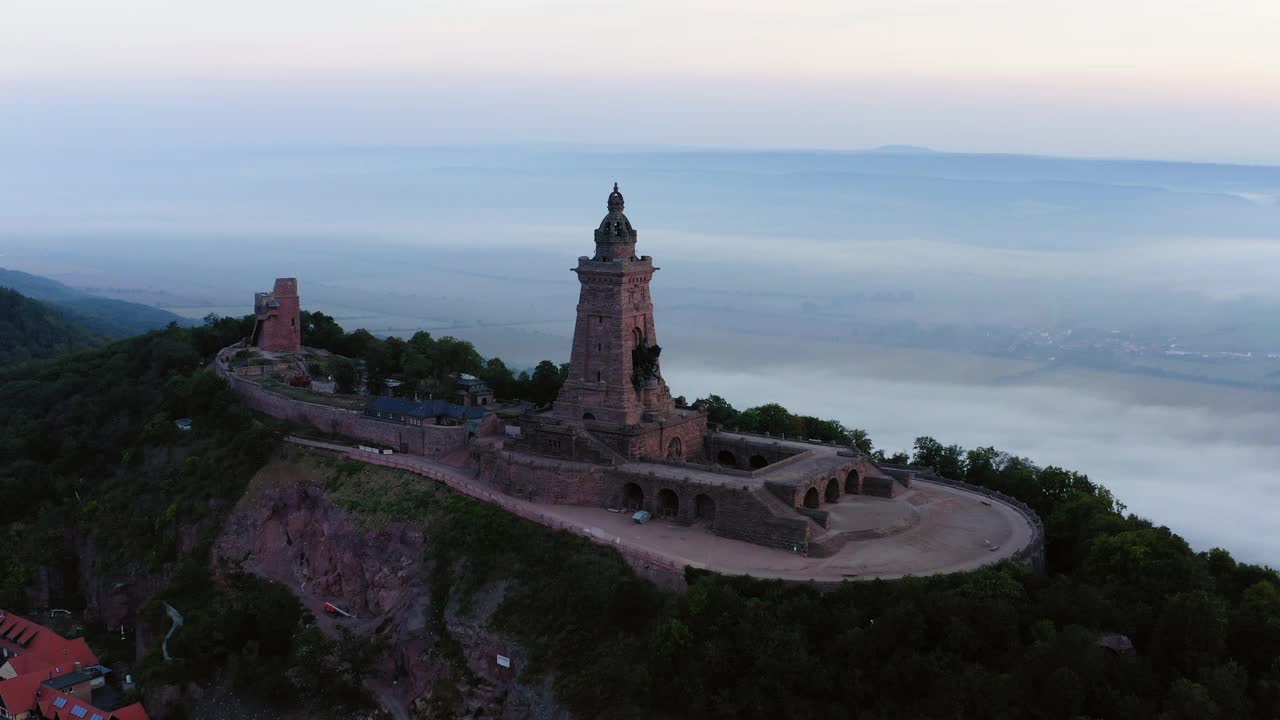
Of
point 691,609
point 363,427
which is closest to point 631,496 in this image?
point 691,609

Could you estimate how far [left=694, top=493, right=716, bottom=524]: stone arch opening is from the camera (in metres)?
47.3

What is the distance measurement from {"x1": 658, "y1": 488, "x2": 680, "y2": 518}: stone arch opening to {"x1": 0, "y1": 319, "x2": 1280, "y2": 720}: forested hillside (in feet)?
17.1

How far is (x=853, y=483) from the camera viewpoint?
170 feet

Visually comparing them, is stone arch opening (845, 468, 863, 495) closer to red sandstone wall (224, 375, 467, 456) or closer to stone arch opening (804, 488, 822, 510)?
stone arch opening (804, 488, 822, 510)

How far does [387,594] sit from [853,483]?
2178 centimetres

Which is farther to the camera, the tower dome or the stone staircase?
the tower dome

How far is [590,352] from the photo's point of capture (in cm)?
5294

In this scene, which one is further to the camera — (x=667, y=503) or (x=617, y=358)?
(x=617, y=358)

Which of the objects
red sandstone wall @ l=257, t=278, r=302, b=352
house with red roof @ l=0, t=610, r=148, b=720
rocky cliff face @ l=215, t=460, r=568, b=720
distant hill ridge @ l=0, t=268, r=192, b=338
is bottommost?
house with red roof @ l=0, t=610, r=148, b=720

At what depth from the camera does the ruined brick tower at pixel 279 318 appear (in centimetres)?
7412

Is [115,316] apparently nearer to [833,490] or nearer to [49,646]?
[49,646]

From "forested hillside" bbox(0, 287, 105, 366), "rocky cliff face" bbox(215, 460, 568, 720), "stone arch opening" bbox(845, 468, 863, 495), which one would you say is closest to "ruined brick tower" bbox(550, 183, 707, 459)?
"stone arch opening" bbox(845, 468, 863, 495)

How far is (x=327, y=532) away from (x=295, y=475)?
206 inches

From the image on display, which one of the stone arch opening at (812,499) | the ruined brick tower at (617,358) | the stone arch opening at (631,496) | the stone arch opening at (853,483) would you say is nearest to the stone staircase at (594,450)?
the ruined brick tower at (617,358)
